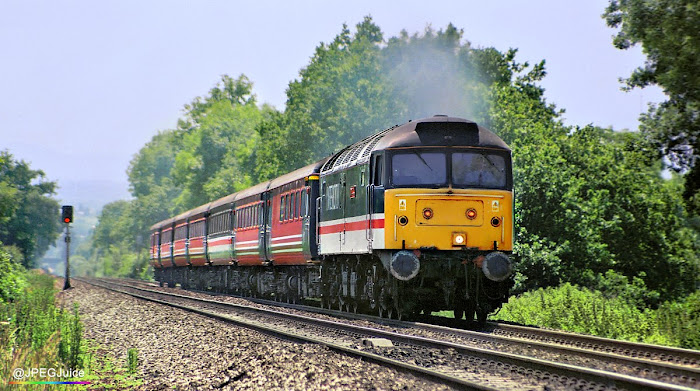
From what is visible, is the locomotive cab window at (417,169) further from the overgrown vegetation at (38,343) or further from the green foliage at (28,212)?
the green foliage at (28,212)

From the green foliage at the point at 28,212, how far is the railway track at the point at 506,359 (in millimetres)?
60905

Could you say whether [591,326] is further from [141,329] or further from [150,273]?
[150,273]

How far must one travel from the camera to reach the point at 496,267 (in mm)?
16047

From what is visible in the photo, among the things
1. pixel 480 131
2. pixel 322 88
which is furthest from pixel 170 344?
pixel 322 88

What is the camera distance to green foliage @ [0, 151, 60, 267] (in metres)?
78.1

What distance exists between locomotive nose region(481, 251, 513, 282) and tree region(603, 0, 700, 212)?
351 inches

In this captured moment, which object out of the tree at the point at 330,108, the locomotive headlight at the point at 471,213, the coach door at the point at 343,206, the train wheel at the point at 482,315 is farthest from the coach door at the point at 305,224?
the tree at the point at 330,108

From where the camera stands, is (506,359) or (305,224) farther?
(305,224)

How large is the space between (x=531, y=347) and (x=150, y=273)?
262 ft

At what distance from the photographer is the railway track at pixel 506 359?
361 inches

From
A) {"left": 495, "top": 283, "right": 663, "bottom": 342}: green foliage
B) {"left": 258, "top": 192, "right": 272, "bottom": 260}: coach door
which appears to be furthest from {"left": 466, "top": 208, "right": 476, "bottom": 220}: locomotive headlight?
{"left": 258, "top": 192, "right": 272, "bottom": 260}: coach door

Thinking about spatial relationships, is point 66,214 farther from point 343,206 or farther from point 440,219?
point 440,219

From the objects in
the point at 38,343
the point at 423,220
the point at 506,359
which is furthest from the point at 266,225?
the point at 506,359

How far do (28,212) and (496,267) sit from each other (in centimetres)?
7569
